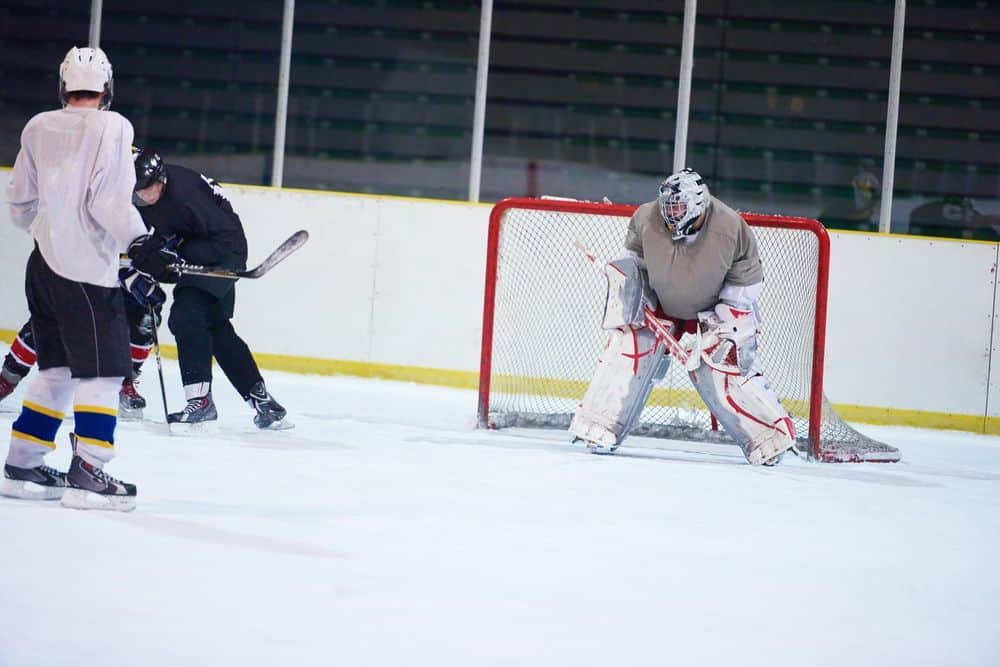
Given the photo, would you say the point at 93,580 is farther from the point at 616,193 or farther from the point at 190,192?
the point at 616,193

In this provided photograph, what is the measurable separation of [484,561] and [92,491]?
0.83 m

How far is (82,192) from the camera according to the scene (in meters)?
2.57

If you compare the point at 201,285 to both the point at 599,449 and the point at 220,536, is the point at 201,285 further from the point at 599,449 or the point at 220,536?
the point at 220,536

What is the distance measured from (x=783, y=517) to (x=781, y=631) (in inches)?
43.5

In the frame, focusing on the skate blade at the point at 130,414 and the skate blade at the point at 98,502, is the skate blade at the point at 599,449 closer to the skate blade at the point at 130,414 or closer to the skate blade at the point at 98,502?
the skate blade at the point at 130,414

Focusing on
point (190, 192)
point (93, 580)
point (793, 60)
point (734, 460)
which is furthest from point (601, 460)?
point (793, 60)

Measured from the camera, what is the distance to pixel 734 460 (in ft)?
13.9

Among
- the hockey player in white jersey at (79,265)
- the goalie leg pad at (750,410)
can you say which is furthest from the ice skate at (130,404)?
the goalie leg pad at (750,410)

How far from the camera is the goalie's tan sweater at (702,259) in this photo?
4.02 m

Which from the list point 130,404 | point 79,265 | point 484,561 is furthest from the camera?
point 130,404

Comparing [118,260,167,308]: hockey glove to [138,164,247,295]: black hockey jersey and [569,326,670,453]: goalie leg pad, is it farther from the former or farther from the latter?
[569,326,670,453]: goalie leg pad

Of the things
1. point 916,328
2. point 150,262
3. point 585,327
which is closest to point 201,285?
point 150,262

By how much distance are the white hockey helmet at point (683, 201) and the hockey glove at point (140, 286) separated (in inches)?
59.9

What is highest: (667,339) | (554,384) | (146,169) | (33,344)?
(146,169)
